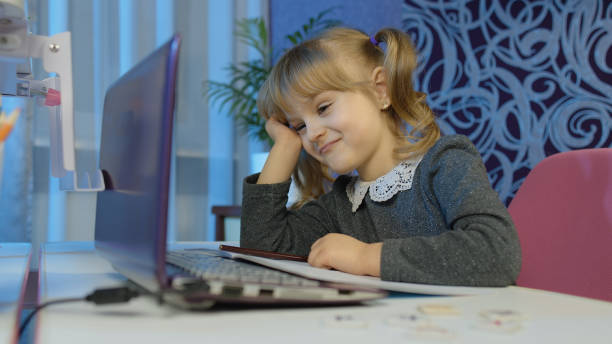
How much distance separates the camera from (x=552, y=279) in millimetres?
862

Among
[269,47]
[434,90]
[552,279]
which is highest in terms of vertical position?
[269,47]

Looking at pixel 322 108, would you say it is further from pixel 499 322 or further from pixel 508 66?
pixel 508 66

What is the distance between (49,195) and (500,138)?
6.96ft

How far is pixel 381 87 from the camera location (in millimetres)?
1113

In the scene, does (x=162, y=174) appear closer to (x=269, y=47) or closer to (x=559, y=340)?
(x=559, y=340)

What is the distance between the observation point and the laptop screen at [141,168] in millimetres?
378

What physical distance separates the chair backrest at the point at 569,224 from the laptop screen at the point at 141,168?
0.67 m

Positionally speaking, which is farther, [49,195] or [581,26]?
[581,26]

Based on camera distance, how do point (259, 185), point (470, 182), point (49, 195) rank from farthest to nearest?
point (49, 195), point (259, 185), point (470, 182)

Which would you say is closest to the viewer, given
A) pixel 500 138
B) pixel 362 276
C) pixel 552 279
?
pixel 362 276

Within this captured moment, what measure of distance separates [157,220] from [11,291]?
20 centimetres

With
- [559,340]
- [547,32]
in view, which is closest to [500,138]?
[547,32]

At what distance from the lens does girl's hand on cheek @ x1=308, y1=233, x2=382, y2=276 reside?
631mm

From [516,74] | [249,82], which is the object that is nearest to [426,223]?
[249,82]
